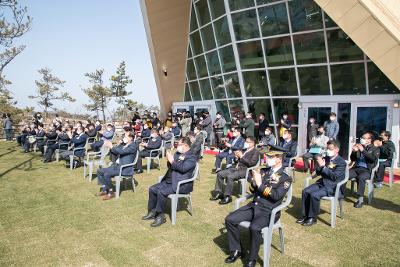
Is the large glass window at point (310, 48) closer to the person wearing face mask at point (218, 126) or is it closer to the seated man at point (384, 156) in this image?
the person wearing face mask at point (218, 126)

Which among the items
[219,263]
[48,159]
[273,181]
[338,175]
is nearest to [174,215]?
[219,263]

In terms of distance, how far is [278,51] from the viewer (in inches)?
583

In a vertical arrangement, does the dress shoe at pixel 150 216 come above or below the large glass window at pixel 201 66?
below

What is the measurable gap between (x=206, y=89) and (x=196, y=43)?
2904mm

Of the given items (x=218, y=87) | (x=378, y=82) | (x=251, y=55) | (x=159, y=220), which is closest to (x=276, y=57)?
(x=251, y=55)

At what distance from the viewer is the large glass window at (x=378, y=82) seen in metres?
12.1

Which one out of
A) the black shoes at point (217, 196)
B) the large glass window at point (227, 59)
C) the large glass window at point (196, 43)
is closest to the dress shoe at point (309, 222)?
the black shoes at point (217, 196)

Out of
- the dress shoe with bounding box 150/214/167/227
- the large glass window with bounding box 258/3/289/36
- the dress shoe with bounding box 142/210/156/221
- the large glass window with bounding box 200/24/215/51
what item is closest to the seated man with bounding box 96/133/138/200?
the dress shoe with bounding box 142/210/156/221

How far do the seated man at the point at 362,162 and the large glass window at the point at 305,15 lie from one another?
733 cm

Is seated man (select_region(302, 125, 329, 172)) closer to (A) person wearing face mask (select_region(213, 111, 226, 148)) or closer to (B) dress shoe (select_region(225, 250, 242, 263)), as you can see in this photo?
(A) person wearing face mask (select_region(213, 111, 226, 148))

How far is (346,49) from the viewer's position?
1291cm

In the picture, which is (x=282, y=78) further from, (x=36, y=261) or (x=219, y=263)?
(x=36, y=261)

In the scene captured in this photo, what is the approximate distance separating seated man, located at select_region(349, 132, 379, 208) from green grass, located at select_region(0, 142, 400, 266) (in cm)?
55

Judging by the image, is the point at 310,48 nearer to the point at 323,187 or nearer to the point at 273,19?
the point at 273,19
